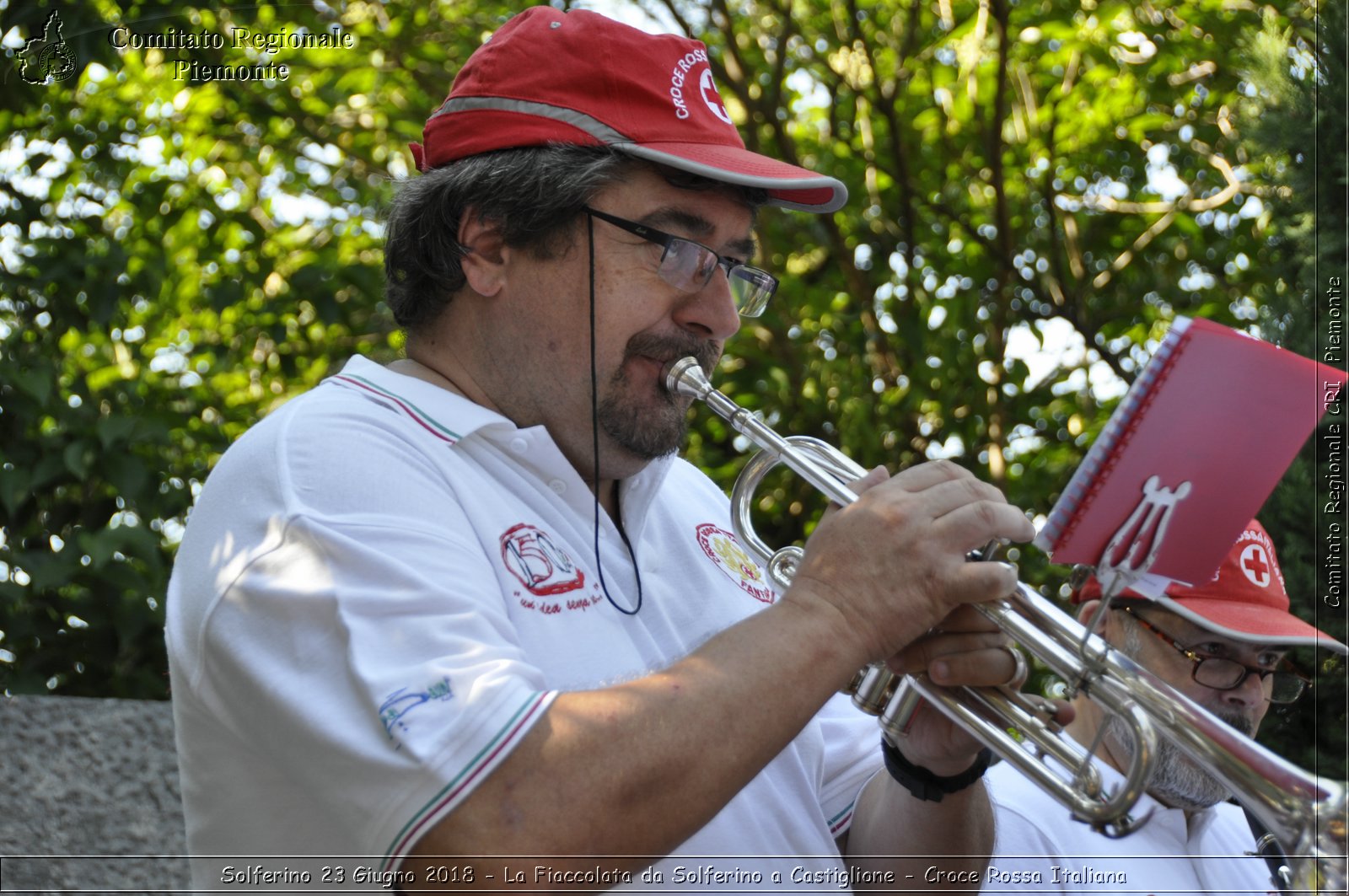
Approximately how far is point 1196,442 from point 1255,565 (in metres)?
1.70

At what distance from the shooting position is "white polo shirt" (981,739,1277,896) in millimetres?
2531

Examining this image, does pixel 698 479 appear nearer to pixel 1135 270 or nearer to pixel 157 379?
pixel 157 379

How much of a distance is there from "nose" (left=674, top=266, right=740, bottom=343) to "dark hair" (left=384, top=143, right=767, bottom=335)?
0.16 metres

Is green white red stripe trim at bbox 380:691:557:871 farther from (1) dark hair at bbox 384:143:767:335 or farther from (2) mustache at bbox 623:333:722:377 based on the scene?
(1) dark hair at bbox 384:143:767:335

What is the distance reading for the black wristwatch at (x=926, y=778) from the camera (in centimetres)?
205

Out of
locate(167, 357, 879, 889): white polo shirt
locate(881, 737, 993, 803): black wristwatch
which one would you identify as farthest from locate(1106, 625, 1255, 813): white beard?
locate(167, 357, 879, 889): white polo shirt

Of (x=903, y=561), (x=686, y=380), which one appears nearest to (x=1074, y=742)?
(x=903, y=561)

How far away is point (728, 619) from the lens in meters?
2.06

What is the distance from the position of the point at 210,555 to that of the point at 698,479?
41.8 inches

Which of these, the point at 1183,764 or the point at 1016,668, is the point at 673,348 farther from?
the point at 1183,764

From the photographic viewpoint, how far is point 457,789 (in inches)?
54.9

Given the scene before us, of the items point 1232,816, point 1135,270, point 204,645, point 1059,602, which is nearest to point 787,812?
point 204,645

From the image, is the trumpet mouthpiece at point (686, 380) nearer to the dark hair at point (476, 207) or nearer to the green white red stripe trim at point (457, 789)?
the dark hair at point (476, 207)

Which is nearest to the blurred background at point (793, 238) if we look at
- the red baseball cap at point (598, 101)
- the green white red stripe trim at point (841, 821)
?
the red baseball cap at point (598, 101)
